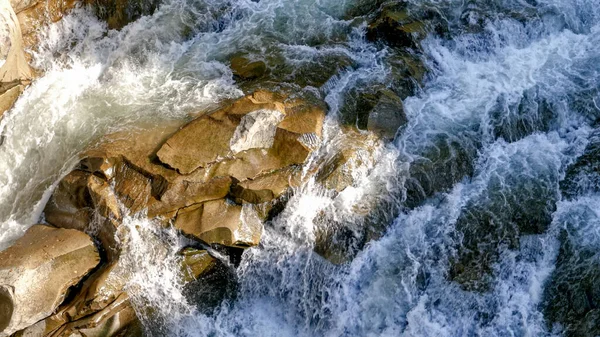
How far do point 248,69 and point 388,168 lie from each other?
3004 millimetres

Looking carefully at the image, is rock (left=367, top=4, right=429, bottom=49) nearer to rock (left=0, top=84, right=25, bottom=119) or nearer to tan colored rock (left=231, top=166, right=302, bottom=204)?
tan colored rock (left=231, top=166, right=302, bottom=204)

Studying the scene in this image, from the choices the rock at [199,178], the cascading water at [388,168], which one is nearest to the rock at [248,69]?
the cascading water at [388,168]

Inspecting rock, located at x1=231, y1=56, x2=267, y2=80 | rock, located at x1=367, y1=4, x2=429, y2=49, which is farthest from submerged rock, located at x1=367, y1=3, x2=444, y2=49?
rock, located at x1=231, y1=56, x2=267, y2=80

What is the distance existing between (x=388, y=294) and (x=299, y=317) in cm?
131

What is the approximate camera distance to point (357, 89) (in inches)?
320

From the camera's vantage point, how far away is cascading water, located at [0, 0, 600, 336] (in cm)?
667

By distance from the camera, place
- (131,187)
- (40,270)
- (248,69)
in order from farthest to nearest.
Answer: (248,69) < (131,187) < (40,270)

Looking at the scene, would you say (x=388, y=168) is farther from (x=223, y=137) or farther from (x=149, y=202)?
(x=149, y=202)

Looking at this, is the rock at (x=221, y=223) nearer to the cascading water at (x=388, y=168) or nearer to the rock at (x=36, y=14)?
the cascading water at (x=388, y=168)

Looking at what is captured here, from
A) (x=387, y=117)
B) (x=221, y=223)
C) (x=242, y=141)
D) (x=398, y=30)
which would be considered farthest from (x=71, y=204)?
(x=398, y=30)

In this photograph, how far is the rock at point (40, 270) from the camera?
6.22 meters

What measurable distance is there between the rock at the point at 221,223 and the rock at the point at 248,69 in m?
2.54

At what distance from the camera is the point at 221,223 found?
6.76m

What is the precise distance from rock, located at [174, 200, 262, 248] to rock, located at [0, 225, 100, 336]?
4.33ft
